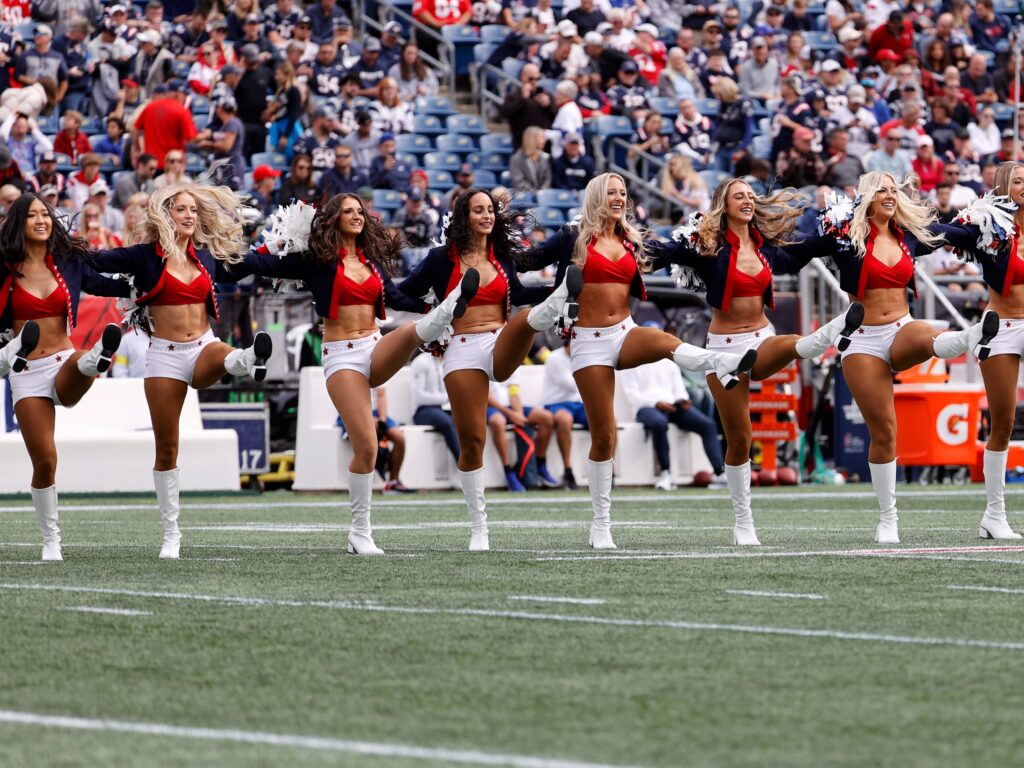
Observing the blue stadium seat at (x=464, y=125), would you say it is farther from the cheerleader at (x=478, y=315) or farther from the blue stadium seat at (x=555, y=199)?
the cheerleader at (x=478, y=315)

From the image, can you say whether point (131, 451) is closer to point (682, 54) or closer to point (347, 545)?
point (347, 545)

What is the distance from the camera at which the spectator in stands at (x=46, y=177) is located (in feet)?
55.6

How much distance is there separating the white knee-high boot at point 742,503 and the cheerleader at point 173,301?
2518mm

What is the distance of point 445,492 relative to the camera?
16156 millimetres

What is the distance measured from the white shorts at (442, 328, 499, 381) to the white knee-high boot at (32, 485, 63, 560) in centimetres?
197

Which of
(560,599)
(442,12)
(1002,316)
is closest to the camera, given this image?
(560,599)

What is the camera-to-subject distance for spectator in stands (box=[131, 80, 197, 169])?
17891mm

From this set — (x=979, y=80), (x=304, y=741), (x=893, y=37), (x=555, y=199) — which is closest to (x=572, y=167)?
(x=555, y=199)

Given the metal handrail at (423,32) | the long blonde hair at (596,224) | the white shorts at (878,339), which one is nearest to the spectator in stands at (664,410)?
the metal handrail at (423,32)

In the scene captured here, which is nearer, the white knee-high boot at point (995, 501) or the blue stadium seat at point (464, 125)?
the white knee-high boot at point (995, 501)

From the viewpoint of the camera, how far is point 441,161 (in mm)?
19953

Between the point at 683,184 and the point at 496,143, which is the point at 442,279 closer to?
the point at 683,184

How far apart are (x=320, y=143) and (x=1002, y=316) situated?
1019 cm

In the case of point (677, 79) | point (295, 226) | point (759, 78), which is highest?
point (759, 78)
